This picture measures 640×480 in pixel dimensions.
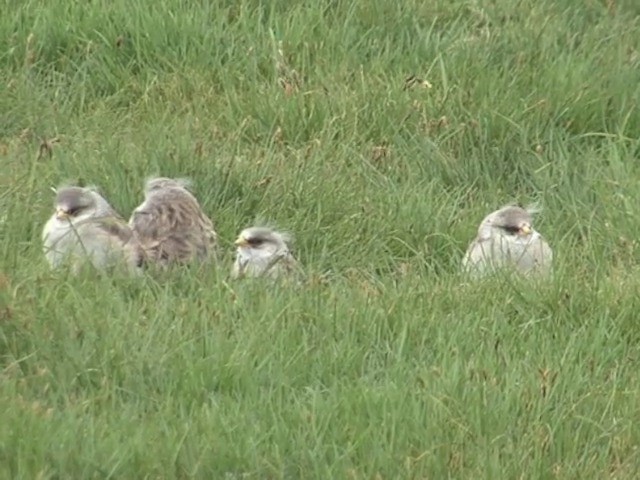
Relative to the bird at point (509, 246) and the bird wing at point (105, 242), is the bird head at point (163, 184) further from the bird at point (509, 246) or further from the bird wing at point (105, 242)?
the bird at point (509, 246)

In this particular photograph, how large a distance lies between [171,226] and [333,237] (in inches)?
32.0

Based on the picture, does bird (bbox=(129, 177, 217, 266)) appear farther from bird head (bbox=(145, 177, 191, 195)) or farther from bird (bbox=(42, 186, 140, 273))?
bird (bbox=(42, 186, 140, 273))

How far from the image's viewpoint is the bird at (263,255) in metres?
7.47

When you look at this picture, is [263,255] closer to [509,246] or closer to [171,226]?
[171,226]

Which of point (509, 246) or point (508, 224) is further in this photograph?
point (508, 224)

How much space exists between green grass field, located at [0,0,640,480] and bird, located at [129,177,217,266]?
0.86 ft

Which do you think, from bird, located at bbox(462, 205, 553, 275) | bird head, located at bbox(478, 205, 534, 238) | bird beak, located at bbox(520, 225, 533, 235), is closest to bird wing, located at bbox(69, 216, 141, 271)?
bird, located at bbox(462, 205, 553, 275)

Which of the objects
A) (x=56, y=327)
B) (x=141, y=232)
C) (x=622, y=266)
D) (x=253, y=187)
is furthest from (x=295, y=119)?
(x=56, y=327)

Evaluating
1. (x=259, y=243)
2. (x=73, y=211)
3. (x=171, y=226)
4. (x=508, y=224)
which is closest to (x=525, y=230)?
(x=508, y=224)

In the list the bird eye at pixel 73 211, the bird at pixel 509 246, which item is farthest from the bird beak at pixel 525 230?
the bird eye at pixel 73 211

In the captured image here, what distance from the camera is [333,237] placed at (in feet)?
27.5

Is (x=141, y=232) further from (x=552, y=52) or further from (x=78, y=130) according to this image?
(x=552, y=52)

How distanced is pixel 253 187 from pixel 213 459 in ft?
10.1

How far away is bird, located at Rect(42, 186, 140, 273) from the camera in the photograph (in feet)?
24.3
